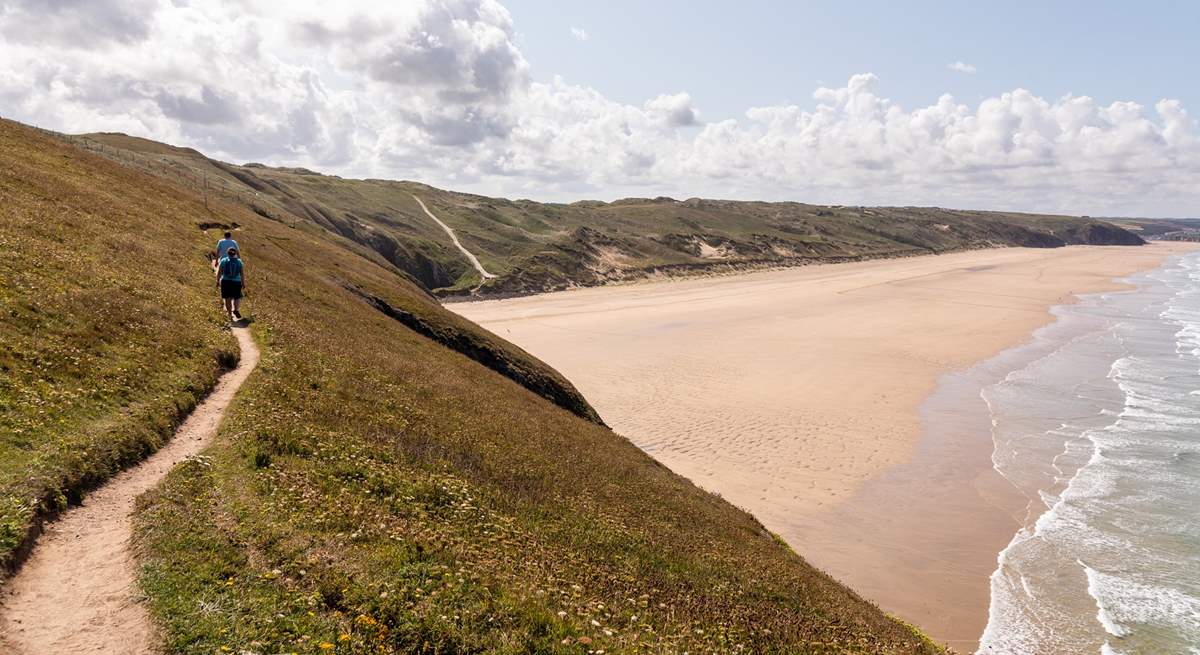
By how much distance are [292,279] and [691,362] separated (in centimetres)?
3780

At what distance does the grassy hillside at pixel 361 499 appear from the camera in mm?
10266

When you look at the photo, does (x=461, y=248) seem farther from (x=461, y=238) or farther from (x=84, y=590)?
(x=84, y=590)

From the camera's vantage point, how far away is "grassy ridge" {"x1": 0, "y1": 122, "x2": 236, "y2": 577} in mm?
11922

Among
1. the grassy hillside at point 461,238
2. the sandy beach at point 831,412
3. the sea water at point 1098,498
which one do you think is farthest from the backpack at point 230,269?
the grassy hillside at point 461,238

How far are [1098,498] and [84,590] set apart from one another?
40317mm

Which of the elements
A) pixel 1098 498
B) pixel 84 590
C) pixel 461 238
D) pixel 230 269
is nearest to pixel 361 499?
pixel 84 590

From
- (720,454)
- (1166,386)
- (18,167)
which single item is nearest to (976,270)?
(1166,386)

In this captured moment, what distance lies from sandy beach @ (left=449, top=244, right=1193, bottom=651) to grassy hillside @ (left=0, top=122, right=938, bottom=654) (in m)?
7.96

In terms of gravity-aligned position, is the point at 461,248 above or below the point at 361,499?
above

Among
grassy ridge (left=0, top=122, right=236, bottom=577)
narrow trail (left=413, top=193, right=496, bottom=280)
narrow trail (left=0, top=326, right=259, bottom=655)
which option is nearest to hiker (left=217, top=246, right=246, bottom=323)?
grassy ridge (left=0, top=122, right=236, bottom=577)

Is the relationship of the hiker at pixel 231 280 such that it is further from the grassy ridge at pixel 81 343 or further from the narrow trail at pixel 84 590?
the narrow trail at pixel 84 590

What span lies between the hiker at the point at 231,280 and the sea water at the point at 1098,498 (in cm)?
3065

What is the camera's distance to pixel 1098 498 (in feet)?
106

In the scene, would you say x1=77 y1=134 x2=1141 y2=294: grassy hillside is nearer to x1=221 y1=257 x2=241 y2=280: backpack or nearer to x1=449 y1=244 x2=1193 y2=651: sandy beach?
x1=449 y1=244 x2=1193 y2=651: sandy beach
